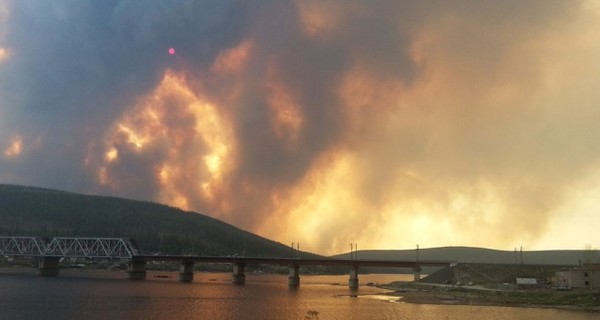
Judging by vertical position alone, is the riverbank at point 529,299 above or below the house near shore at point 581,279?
Result: below

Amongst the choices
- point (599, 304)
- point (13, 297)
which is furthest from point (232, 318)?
point (599, 304)

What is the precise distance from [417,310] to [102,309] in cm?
7196

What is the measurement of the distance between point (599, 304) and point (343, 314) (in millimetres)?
71646

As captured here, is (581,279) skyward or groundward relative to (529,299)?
skyward

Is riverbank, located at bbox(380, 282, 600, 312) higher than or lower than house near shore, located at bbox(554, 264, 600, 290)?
lower

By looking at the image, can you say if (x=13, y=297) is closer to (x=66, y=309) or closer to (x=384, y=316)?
(x=66, y=309)

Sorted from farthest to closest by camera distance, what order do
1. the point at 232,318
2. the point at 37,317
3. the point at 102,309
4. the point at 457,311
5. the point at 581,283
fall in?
the point at 581,283
the point at 457,311
the point at 102,309
the point at 232,318
the point at 37,317

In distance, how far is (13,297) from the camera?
389 ft

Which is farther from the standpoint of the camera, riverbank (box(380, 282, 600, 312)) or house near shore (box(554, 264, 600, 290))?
house near shore (box(554, 264, 600, 290))

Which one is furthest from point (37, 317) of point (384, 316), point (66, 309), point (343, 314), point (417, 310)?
point (417, 310)

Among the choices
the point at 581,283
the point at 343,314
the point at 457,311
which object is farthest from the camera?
the point at 581,283

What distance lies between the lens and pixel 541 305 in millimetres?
129375

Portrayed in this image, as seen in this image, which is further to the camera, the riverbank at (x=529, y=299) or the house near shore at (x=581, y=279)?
the house near shore at (x=581, y=279)

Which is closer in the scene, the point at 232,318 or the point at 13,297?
the point at 232,318
